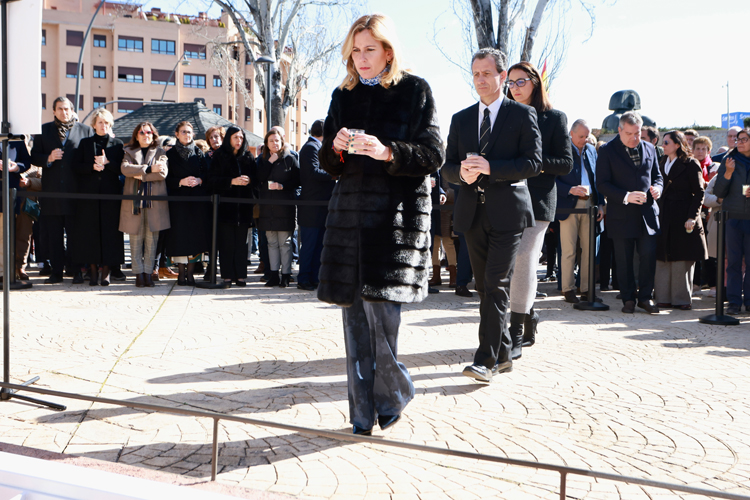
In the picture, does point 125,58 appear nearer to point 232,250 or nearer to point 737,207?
point 232,250

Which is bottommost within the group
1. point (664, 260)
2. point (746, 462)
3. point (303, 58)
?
point (746, 462)

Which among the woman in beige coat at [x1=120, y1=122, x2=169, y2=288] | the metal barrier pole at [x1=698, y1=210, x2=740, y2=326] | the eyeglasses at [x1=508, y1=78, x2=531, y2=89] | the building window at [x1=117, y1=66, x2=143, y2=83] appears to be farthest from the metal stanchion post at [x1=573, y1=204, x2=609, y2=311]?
the building window at [x1=117, y1=66, x2=143, y2=83]

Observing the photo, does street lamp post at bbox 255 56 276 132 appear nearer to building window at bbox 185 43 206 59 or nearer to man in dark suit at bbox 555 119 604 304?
man in dark suit at bbox 555 119 604 304

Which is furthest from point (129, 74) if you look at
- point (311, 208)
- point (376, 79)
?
point (376, 79)

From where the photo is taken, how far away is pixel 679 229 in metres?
8.48

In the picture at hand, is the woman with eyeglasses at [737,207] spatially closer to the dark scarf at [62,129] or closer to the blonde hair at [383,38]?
the blonde hair at [383,38]

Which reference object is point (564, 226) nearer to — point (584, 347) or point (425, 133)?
point (584, 347)

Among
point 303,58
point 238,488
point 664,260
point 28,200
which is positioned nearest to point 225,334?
point 238,488

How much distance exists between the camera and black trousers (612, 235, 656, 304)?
26.6 feet

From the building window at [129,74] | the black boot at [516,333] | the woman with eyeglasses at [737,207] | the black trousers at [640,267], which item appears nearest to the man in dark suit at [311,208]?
the black trousers at [640,267]

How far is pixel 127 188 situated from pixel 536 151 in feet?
21.1

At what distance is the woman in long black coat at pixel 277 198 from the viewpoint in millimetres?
9781

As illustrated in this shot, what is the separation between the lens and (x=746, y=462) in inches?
131

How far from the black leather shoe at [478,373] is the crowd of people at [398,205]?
1cm
